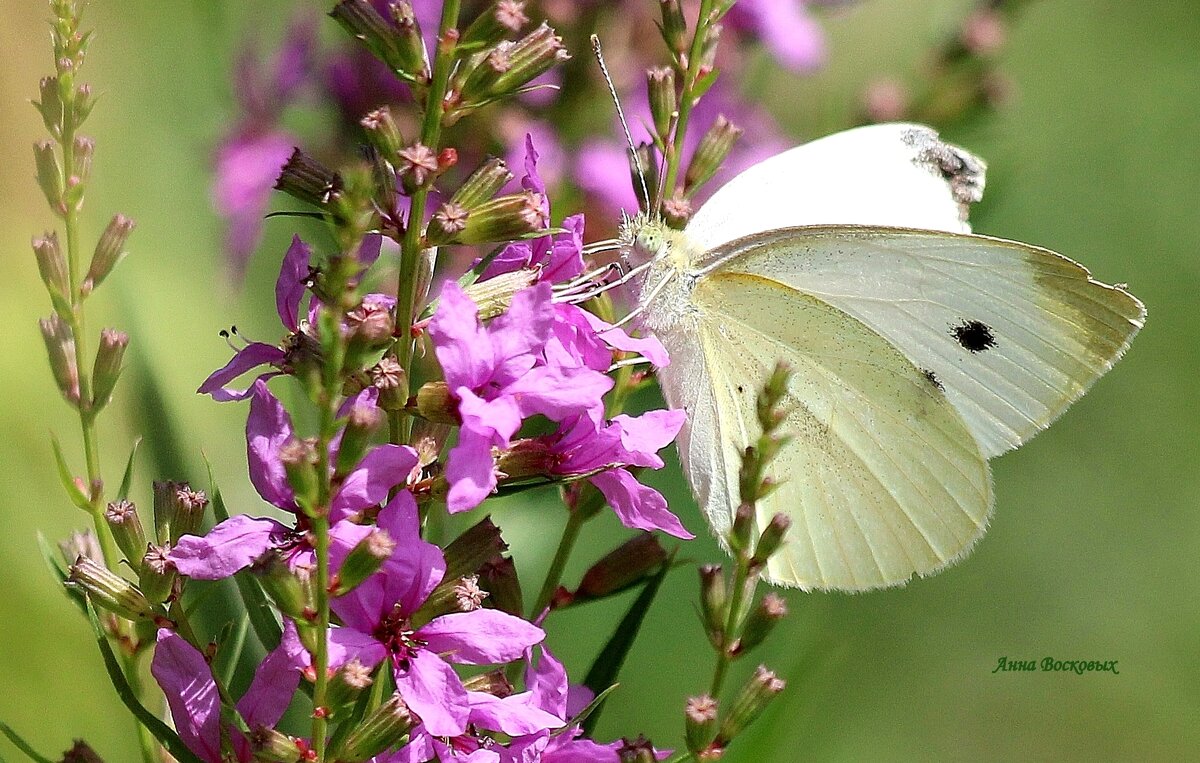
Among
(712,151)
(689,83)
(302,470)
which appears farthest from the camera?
(712,151)

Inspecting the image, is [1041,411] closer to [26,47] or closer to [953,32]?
[953,32]

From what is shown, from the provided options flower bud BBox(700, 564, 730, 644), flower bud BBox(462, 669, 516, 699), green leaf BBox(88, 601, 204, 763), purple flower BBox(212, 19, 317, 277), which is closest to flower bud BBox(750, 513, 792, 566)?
flower bud BBox(700, 564, 730, 644)

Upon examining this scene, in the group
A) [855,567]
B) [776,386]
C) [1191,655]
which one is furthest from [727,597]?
[1191,655]

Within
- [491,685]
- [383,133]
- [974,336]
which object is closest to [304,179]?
[383,133]

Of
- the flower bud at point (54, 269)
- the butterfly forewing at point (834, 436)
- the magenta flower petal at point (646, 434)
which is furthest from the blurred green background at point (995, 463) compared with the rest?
the magenta flower petal at point (646, 434)

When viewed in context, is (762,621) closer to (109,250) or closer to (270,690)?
(270,690)

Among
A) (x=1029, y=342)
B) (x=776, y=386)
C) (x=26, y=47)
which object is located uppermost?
(x=26, y=47)
